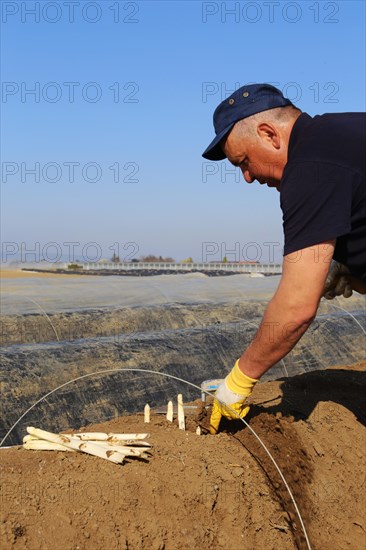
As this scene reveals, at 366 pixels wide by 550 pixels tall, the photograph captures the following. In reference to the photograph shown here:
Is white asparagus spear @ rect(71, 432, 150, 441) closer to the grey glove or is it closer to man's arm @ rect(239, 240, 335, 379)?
man's arm @ rect(239, 240, 335, 379)

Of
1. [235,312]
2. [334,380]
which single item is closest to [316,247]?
[334,380]

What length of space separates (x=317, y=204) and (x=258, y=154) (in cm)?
49

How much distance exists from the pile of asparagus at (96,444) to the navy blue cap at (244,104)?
4.51 feet

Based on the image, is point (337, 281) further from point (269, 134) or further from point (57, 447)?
point (57, 447)

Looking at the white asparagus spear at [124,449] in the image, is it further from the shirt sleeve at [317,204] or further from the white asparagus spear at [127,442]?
the shirt sleeve at [317,204]

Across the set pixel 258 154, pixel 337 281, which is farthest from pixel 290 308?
pixel 337 281

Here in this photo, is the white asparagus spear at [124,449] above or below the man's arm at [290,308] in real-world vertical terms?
below

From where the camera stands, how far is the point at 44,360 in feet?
16.6

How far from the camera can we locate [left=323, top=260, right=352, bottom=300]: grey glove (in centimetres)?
362

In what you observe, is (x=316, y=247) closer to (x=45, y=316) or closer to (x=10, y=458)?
(x=10, y=458)

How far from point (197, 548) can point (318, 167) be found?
1563 millimetres

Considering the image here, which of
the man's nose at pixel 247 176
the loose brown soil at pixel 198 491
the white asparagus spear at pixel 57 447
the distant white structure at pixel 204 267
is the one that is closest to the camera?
the loose brown soil at pixel 198 491

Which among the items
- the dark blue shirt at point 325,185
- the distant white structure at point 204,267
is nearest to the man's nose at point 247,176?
the dark blue shirt at point 325,185

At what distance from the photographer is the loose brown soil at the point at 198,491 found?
2.32 m
